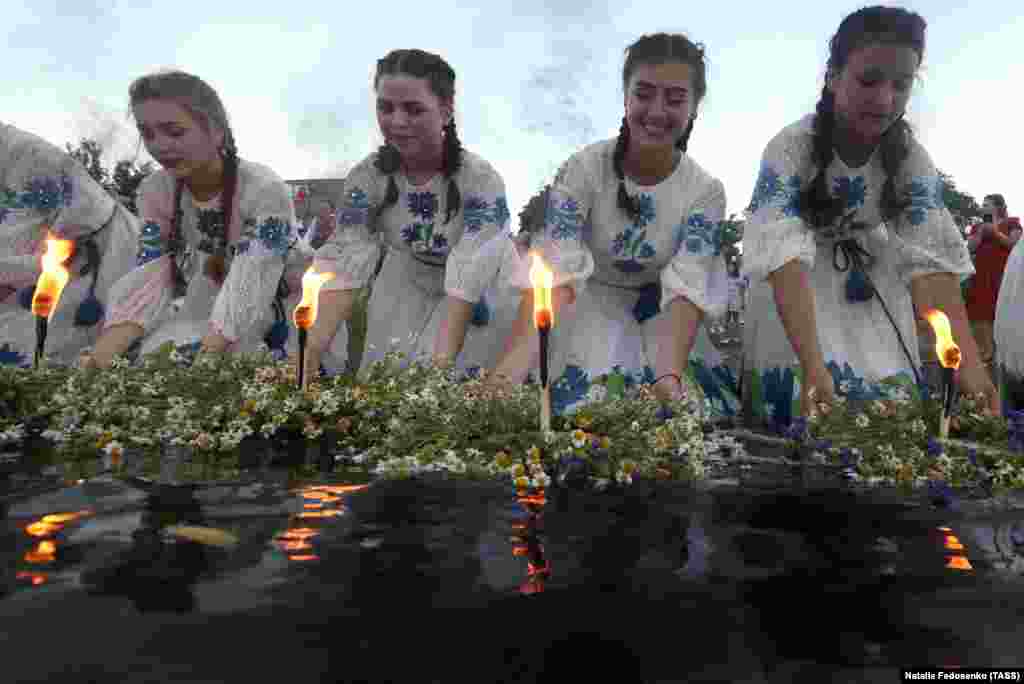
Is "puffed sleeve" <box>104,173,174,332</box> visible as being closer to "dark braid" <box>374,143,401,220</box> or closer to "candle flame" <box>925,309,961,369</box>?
"dark braid" <box>374,143,401,220</box>

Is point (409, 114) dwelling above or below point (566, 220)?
above

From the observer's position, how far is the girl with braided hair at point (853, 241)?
362 cm

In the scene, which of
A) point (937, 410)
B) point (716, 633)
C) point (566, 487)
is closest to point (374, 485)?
point (566, 487)

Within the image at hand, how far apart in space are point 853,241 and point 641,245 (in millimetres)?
1052

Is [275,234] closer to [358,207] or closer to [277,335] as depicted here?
[358,207]

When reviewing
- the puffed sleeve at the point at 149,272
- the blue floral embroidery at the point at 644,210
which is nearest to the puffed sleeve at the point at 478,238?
the blue floral embroidery at the point at 644,210

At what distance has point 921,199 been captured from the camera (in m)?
3.92

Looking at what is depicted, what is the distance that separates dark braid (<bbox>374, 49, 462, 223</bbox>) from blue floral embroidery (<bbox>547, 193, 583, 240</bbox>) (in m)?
0.62

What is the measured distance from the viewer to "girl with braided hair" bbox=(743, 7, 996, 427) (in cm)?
362

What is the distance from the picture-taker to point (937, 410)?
2785 mm

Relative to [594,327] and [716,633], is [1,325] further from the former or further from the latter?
[716,633]

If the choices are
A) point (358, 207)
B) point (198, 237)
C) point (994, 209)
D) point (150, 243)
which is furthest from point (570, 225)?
point (994, 209)

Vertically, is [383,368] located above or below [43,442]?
above

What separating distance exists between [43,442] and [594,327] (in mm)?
2589
